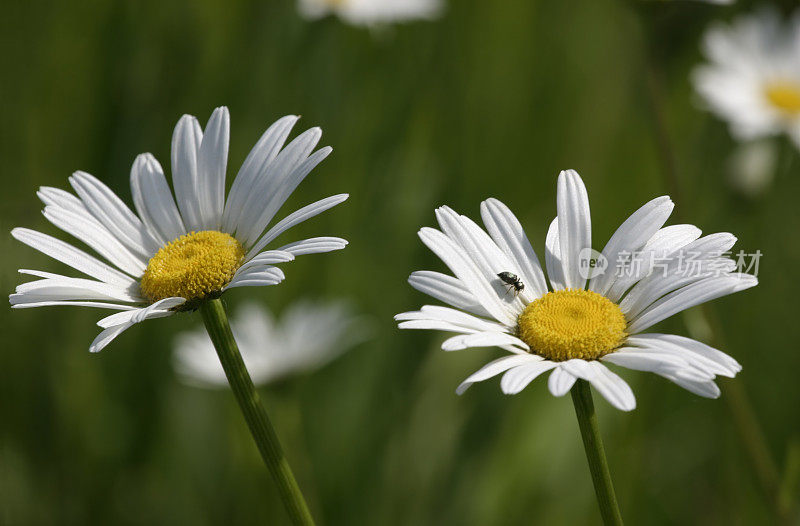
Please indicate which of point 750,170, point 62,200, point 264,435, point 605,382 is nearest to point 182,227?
point 62,200

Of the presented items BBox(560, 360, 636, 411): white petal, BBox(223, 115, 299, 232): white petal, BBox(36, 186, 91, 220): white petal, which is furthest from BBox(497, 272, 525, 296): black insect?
BBox(36, 186, 91, 220): white petal

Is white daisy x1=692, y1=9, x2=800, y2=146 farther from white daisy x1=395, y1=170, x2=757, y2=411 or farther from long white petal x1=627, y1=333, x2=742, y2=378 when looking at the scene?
long white petal x1=627, y1=333, x2=742, y2=378

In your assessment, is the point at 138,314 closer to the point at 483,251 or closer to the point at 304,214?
the point at 304,214

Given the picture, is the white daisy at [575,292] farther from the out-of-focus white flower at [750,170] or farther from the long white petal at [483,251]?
the out-of-focus white flower at [750,170]

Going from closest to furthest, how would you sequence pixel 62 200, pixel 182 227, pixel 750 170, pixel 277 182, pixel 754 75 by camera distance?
pixel 277 182
pixel 62 200
pixel 182 227
pixel 750 170
pixel 754 75

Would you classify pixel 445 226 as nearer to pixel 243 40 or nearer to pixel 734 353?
pixel 734 353

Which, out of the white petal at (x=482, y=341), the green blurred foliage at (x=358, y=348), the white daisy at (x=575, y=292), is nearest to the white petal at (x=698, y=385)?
the white daisy at (x=575, y=292)
